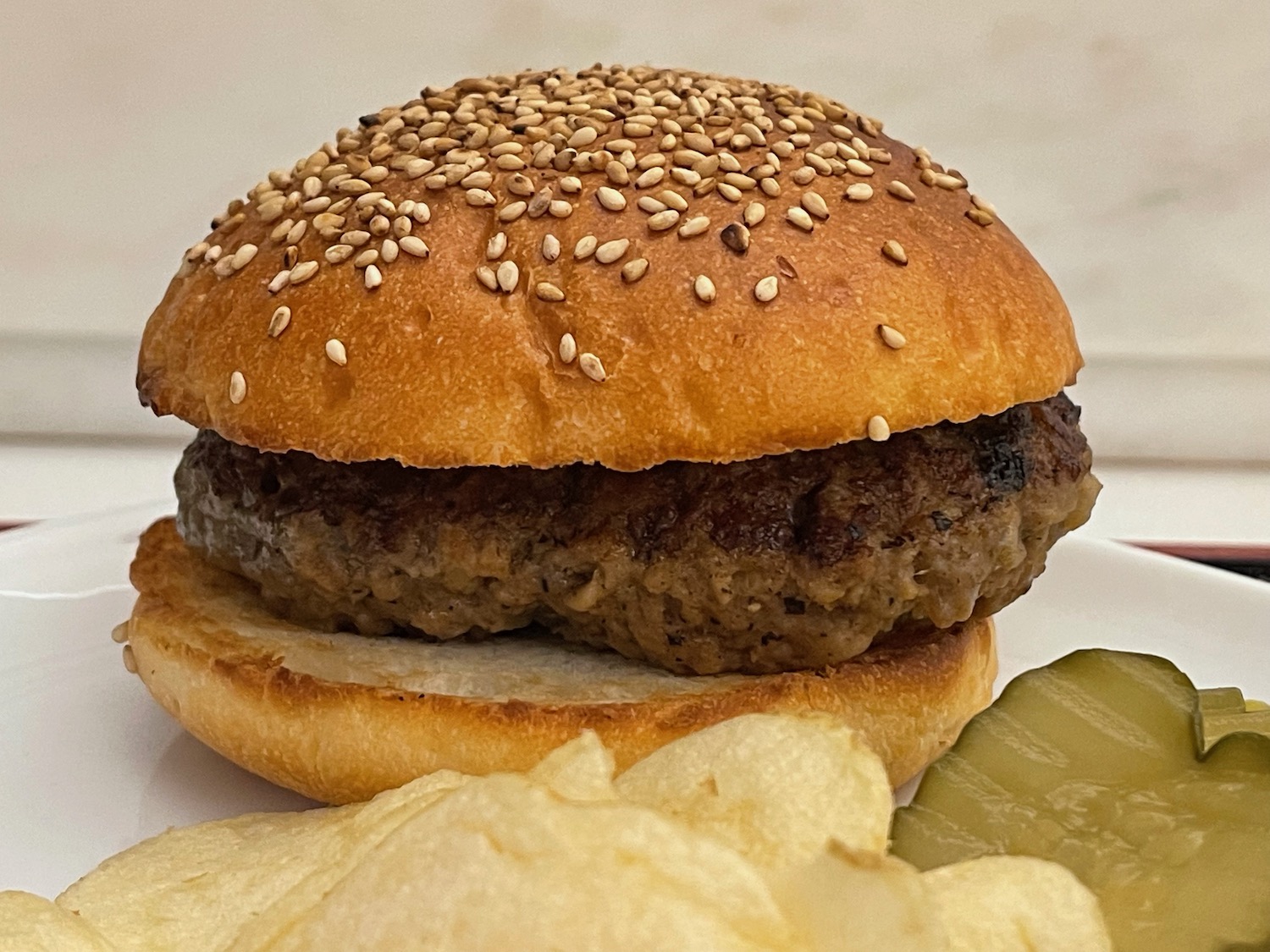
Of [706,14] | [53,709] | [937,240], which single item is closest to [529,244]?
[937,240]

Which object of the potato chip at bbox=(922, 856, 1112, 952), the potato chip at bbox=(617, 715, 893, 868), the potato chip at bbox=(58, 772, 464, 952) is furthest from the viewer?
the potato chip at bbox=(58, 772, 464, 952)

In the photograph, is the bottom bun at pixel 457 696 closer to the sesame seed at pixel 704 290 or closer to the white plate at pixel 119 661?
the white plate at pixel 119 661

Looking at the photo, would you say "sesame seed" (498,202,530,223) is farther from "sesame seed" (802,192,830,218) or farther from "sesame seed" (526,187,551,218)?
"sesame seed" (802,192,830,218)

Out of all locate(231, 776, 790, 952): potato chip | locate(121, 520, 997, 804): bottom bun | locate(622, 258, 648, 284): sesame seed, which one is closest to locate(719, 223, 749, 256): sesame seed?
locate(622, 258, 648, 284): sesame seed

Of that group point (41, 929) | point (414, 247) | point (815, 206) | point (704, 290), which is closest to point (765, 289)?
point (704, 290)

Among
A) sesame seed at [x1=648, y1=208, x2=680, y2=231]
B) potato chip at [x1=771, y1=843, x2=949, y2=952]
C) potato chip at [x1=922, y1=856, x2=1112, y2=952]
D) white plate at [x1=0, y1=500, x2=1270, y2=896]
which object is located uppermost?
sesame seed at [x1=648, y1=208, x2=680, y2=231]

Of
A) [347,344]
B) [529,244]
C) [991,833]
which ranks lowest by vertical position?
[991,833]

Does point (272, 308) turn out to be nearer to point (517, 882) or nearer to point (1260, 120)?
point (517, 882)
